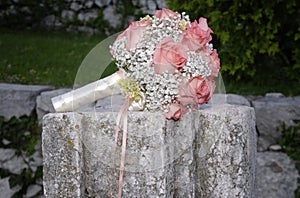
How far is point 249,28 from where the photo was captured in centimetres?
453

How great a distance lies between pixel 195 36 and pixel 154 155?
51 centimetres

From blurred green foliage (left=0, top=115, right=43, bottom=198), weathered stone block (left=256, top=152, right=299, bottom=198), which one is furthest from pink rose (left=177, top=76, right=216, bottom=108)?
blurred green foliage (left=0, top=115, right=43, bottom=198)

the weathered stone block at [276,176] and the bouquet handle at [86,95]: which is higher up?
the bouquet handle at [86,95]

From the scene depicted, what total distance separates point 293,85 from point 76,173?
312 centimetres

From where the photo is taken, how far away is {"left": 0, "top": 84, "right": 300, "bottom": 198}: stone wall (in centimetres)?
401

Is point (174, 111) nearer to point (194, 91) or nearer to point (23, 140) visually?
point (194, 91)

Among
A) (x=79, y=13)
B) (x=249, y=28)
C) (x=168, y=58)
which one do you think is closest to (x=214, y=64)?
(x=168, y=58)

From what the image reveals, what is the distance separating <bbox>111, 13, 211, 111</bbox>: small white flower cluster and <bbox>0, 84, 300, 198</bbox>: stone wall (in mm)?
1909

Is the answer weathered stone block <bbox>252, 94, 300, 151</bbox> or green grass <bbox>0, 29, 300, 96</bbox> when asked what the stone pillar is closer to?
weathered stone block <bbox>252, 94, 300, 151</bbox>

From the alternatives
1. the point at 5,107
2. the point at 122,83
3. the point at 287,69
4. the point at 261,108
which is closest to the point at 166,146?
the point at 122,83

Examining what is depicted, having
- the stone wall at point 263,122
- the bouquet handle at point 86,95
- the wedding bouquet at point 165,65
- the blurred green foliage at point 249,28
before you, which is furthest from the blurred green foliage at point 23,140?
the wedding bouquet at point 165,65

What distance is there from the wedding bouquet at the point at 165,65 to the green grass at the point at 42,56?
249cm

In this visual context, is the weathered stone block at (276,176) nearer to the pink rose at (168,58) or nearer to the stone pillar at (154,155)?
the stone pillar at (154,155)

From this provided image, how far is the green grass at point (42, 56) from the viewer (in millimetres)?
4871
